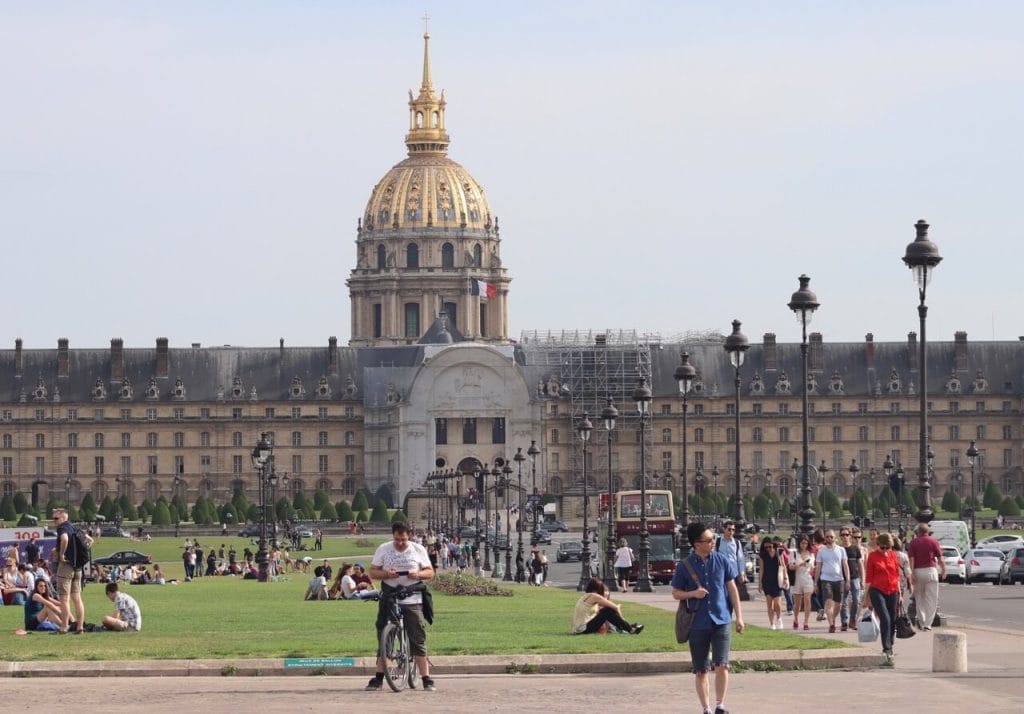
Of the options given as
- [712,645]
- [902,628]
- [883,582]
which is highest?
[883,582]

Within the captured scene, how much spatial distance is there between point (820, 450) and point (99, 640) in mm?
122831

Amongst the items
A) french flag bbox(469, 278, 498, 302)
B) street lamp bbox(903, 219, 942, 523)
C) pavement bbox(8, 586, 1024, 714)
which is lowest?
pavement bbox(8, 586, 1024, 714)

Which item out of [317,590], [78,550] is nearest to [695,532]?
[78,550]

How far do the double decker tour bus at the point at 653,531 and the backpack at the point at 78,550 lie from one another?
1043 inches

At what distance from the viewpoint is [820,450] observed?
14938cm

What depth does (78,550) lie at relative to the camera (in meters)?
30.0

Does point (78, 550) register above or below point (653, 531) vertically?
above

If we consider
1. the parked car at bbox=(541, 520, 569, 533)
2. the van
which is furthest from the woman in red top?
the parked car at bbox=(541, 520, 569, 533)

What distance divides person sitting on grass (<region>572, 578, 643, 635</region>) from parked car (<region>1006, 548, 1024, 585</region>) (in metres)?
25.8

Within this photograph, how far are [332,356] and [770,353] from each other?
86.8 feet

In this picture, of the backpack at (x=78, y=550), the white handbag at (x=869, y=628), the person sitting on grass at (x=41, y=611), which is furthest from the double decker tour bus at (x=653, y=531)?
the white handbag at (x=869, y=628)

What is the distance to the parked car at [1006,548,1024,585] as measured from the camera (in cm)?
5422

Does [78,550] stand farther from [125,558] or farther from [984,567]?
[125,558]

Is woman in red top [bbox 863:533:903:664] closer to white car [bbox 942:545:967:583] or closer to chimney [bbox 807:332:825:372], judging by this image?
white car [bbox 942:545:967:583]
